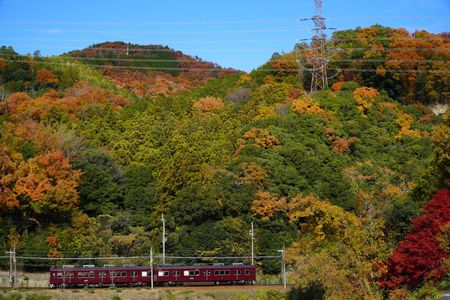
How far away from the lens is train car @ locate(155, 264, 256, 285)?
1823 inches

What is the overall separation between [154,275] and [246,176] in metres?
10.3

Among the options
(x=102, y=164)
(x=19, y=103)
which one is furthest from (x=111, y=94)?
(x=102, y=164)

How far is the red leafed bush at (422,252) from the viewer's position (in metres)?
36.3

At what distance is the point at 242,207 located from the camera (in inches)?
1999

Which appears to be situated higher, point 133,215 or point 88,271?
point 133,215

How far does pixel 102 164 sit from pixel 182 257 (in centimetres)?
1147

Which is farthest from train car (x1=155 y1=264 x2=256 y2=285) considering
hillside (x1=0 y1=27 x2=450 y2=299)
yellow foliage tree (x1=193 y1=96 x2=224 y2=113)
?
yellow foliage tree (x1=193 y1=96 x2=224 y2=113)

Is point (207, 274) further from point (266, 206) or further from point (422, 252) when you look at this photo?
point (422, 252)

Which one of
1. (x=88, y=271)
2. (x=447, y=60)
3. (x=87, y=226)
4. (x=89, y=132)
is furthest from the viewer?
(x=447, y=60)

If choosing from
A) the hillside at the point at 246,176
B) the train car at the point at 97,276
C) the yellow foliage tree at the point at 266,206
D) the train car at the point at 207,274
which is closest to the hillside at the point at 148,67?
the hillside at the point at 246,176

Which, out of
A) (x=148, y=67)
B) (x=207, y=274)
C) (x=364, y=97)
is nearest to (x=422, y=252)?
(x=207, y=274)

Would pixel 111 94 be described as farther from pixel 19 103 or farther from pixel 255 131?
pixel 255 131

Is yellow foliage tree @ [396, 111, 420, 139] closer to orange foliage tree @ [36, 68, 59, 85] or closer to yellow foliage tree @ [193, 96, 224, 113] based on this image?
yellow foliage tree @ [193, 96, 224, 113]

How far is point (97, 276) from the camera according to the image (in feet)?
149
